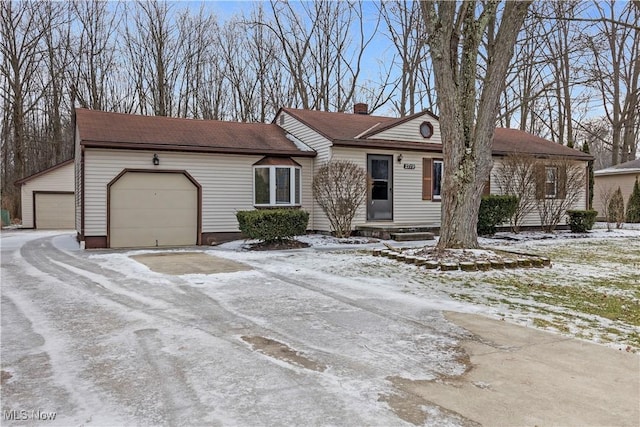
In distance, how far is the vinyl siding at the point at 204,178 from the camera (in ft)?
38.1

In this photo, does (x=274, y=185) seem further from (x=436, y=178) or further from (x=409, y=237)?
(x=436, y=178)

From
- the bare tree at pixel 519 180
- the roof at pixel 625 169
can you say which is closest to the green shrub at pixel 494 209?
the bare tree at pixel 519 180

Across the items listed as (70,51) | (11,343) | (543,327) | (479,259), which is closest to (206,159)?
(479,259)

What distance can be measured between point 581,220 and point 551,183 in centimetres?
187

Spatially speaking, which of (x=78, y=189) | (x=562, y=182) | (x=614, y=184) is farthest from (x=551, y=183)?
(x=78, y=189)

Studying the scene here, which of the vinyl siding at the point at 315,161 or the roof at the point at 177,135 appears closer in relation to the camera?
the roof at the point at 177,135

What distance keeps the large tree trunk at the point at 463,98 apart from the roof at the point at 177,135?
5818mm

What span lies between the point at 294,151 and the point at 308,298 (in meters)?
8.51

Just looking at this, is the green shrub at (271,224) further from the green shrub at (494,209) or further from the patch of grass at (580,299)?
the green shrub at (494,209)

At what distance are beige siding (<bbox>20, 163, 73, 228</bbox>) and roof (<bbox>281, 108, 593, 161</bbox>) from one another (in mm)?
12982

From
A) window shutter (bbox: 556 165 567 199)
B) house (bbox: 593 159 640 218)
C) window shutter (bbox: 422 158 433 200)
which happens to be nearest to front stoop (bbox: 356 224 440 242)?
window shutter (bbox: 422 158 433 200)

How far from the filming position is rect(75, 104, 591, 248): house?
38.7 ft

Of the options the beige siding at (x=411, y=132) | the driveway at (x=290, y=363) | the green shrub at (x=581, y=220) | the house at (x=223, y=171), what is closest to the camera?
the driveway at (x=290, y=363)

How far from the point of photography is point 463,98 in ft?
28.6
